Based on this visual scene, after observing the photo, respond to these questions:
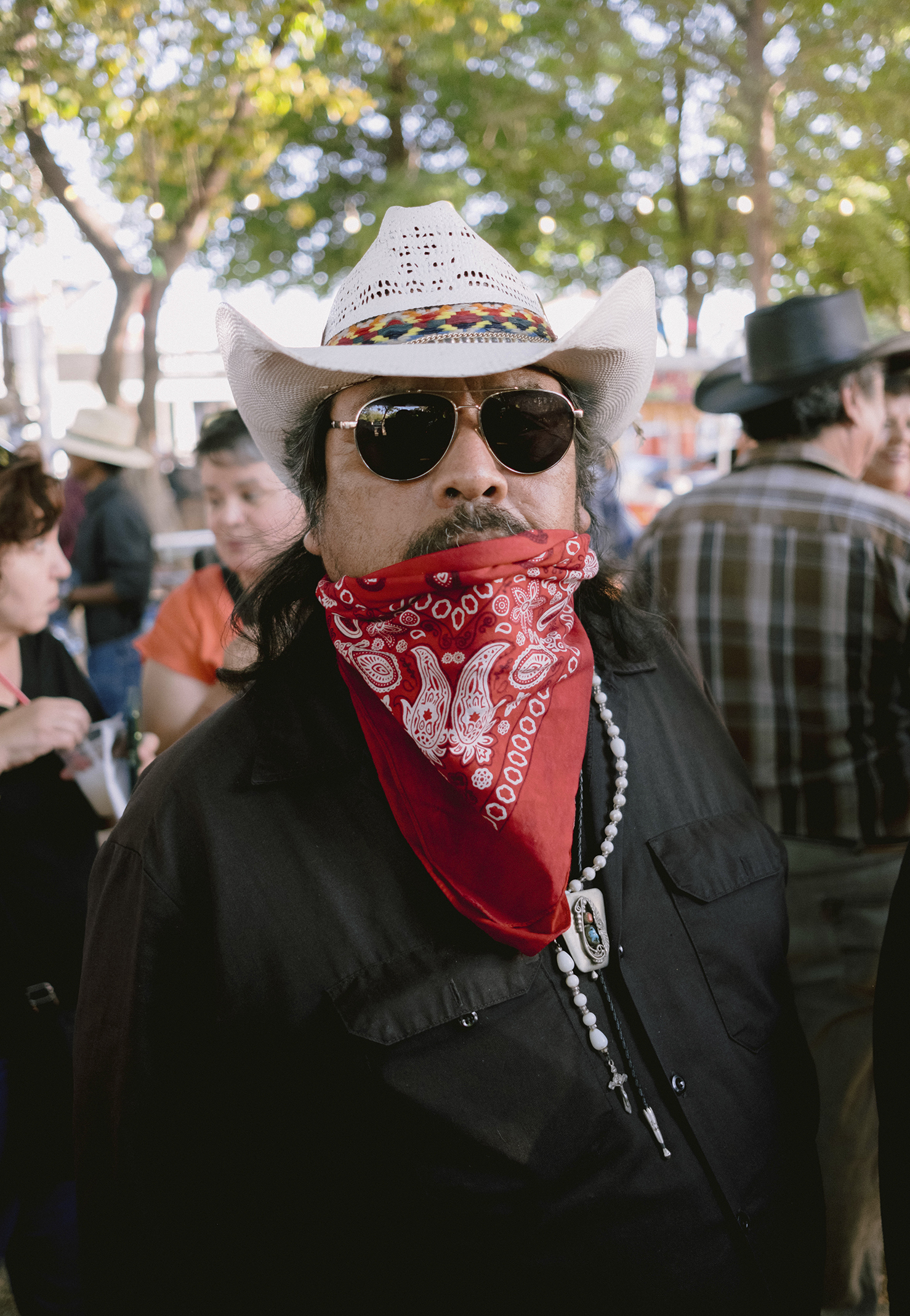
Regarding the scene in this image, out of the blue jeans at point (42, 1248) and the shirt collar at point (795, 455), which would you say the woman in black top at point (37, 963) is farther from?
the shirt collar at point (795, 455)

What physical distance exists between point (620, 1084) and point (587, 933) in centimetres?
22

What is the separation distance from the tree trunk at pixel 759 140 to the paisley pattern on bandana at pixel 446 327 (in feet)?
33.1

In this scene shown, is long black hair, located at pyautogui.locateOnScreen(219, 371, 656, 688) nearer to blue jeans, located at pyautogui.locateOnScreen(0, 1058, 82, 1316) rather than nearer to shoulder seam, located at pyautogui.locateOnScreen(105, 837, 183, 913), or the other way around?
shoulder seam, located at pyautogui.locateOnScreen(105, 837, 183, 913)

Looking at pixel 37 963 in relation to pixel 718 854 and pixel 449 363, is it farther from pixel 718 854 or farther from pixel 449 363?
pixel 449 363

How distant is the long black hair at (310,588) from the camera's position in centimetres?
174

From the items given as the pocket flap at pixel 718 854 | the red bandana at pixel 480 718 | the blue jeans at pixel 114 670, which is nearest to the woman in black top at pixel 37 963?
the red bandana at pixel 480 718

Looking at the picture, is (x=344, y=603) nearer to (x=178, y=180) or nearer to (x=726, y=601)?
(x=726, y=601)

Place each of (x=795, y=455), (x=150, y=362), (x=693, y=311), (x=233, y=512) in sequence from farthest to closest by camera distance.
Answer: (x=693, y=311) → (x=150, y=362) → (x=233, y=512) → (x=795, y=455)

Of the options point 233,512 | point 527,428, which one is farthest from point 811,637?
point 233,512

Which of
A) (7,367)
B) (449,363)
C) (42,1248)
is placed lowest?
(42,1248)

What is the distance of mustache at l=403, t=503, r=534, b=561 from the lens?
149 cm

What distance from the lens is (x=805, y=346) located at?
9.99 ft

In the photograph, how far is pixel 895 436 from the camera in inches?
159

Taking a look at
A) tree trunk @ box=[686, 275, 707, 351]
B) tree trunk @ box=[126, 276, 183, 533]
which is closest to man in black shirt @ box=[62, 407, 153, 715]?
tree trunk @ box=[126, 276, 183, 533]
